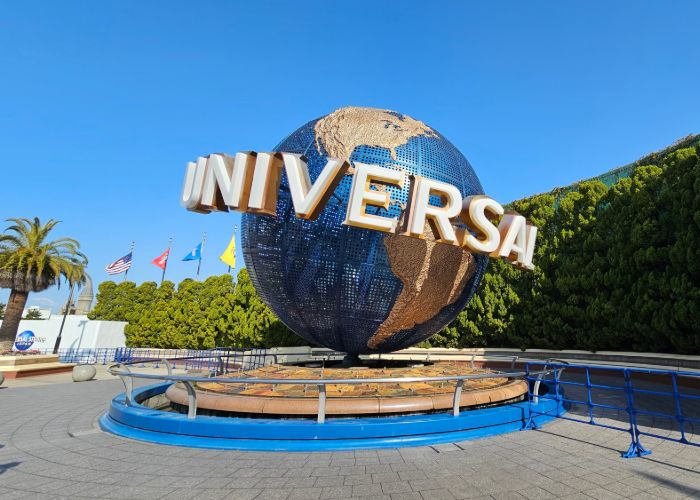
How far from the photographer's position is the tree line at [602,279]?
1314cm

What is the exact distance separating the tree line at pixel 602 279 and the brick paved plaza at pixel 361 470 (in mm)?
10653

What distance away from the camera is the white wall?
108 ft

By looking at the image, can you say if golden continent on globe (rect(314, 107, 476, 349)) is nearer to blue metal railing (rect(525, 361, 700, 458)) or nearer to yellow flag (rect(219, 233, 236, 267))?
blue metal railing (rect(525, 361, 700, 458))

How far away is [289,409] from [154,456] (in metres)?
1.84

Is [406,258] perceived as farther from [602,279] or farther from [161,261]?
[161,261]

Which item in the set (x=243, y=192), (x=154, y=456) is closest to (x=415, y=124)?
(x=243, y=192)

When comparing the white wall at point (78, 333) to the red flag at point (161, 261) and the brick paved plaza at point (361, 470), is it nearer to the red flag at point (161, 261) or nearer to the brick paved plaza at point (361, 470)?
the red flag at point (161, 261)

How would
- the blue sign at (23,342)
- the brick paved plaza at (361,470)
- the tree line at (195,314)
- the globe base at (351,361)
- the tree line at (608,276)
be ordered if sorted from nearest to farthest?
the brick paved plaza at (361,470)
the globe base at (351,361)
the tree line at (608,276)
the blue sign at (23,342)
the tree line at (195,314)

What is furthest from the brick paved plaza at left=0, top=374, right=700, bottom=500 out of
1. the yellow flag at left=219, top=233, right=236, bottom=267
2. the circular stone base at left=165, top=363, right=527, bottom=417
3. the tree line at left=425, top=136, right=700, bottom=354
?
the yellow flag at left=219, top=233, right=236, bottom=267

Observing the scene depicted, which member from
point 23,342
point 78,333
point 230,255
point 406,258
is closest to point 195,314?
point 230,255

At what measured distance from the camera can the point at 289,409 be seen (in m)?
5.61

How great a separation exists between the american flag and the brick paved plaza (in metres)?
27.8

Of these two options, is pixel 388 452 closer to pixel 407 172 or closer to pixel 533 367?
pixel 407 172

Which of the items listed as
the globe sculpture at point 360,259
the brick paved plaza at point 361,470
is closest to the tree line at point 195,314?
the globe sculpture at point 360,259
